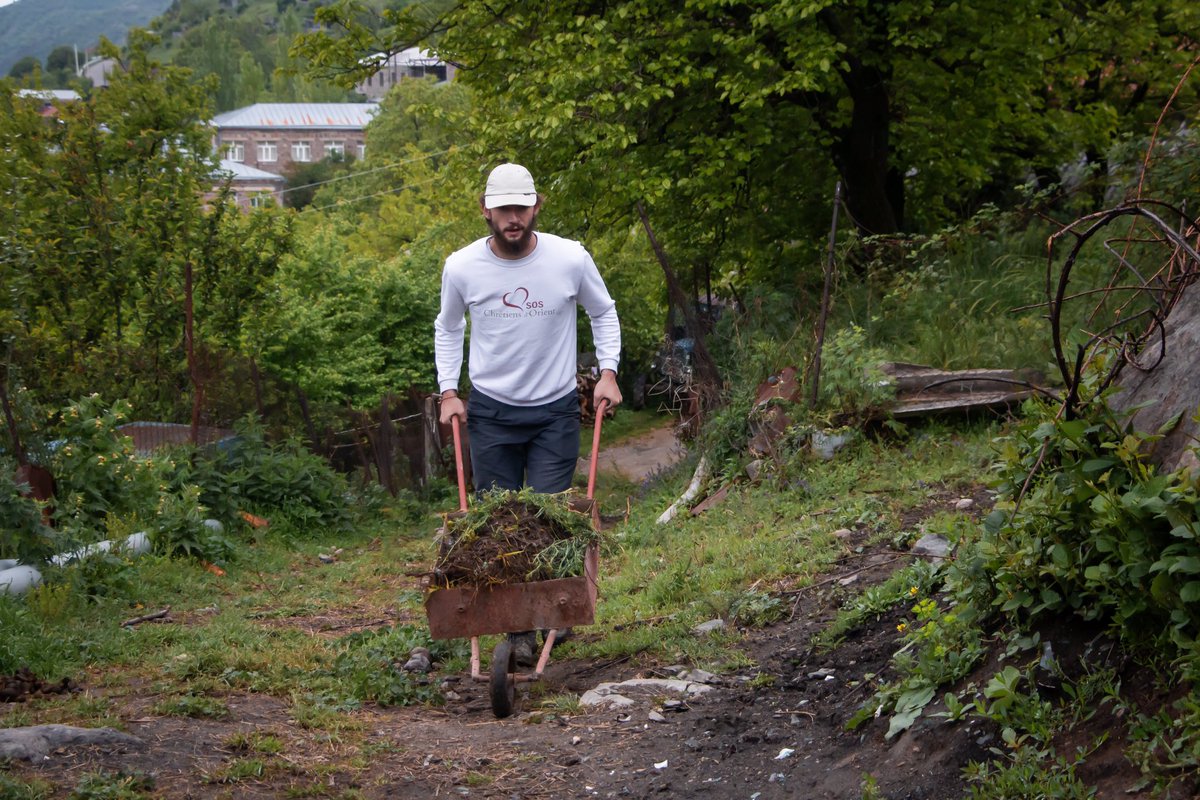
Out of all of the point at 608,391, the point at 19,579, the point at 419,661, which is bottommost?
the point at 419,661

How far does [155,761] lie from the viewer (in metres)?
4.08

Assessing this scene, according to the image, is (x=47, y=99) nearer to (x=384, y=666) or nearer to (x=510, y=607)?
(x=384, y=666)

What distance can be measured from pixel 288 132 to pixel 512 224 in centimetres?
13469

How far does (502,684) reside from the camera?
496 centimetres

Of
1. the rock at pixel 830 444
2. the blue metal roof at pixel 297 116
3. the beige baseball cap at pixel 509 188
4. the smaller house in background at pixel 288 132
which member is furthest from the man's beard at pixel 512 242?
the blue metal roof at pixel 297 116

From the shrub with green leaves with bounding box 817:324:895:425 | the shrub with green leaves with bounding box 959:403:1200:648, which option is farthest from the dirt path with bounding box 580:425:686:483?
the shrub with green leaves with bounding box 959:403:1200:648

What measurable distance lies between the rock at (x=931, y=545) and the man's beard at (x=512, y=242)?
2.36 m

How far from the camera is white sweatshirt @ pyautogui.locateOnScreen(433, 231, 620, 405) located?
566 cm

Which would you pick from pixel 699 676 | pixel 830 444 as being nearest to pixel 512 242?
pixel 699 676

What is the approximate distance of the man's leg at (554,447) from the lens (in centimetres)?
584

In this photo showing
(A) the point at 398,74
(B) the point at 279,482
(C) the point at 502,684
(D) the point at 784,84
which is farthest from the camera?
(A) the point at 398,74

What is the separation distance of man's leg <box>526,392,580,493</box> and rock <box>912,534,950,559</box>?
1705 mm

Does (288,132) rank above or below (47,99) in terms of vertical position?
above

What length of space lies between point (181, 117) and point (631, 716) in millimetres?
14576
